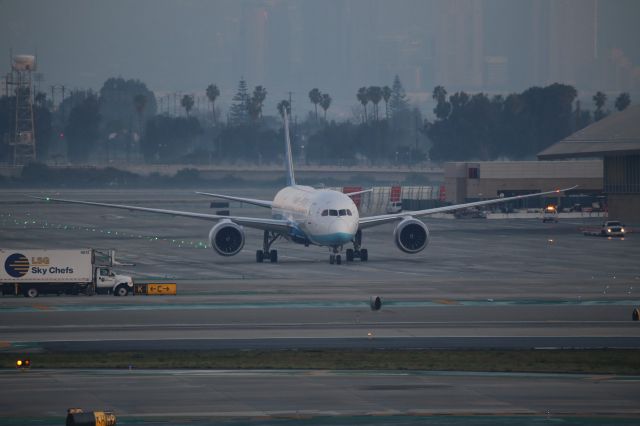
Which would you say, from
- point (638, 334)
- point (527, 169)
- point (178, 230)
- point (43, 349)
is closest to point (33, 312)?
point (43, 349)

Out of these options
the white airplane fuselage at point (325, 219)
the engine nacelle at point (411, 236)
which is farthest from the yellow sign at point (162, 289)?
the engine nacelle at point (411, 236)

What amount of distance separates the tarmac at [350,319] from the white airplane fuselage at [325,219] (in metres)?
1.95

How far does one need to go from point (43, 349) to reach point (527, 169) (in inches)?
3909

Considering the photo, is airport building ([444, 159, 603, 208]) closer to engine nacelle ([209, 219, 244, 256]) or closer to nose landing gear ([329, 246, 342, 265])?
nose landing gear ([329, 246, 342, 265])

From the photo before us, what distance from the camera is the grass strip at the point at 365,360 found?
1467 inches

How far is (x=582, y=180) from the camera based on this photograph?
5413 inches

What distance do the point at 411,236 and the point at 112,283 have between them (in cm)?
2305

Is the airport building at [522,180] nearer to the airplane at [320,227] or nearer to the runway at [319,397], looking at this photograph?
the airplane at [320,227]

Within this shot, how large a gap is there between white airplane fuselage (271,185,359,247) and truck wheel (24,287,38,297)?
19159 mm

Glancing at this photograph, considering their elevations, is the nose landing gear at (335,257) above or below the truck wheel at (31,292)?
above

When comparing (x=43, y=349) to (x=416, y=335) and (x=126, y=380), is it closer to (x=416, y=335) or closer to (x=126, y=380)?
(x=126, y=380)

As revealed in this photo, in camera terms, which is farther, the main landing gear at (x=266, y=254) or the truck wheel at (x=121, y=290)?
the main landing gear at (x=266, y=254)

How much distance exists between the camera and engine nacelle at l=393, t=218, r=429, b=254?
74875 millimetres

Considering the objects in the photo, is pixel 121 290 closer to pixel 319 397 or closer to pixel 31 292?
pixel 31 292
